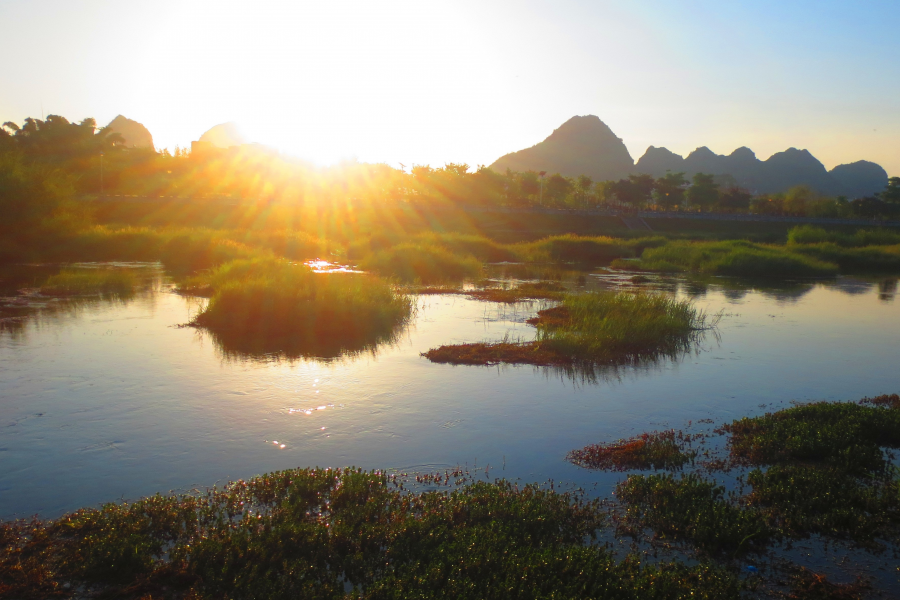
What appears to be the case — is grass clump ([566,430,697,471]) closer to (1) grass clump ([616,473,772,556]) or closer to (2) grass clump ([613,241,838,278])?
(1) grass clump ([616,473,772,556])

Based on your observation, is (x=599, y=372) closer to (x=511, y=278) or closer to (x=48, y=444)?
(x=48, y=444)

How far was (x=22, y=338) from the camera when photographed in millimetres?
17656

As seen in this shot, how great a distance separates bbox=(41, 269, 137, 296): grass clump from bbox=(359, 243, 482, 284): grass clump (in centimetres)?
1251

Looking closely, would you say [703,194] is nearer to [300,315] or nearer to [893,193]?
[893,193]

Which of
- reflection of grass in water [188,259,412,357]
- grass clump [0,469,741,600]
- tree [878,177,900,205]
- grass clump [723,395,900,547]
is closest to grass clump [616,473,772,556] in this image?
grass clump [723,395,900,547]

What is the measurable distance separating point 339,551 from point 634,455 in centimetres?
503

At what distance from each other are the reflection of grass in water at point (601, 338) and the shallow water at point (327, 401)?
71 cm

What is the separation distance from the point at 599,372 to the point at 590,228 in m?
68.1

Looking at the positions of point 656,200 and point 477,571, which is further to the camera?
point 656,200

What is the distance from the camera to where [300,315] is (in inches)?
768

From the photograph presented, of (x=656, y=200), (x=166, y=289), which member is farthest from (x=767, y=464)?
(x=656, y=200)

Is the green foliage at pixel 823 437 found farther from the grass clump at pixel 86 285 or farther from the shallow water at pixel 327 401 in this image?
the grass clump at pixel 86 285

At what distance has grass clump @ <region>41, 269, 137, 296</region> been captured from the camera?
87.0ft

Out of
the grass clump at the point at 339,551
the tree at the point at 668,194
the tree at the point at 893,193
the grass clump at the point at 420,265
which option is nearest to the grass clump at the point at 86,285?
the grass clump at the point at 420,265
